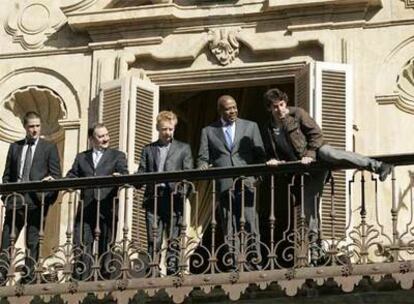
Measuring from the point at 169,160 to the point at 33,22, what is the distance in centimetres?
377

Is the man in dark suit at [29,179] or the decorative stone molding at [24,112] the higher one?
the decorative stone molding at [24,112]

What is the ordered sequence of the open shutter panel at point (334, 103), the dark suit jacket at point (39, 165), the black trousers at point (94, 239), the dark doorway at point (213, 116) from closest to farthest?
the black trousers at point (94, 239), the dark suit jacket at point (39, 165), the open shutter panel at point (334, 103), the dark doorway at point (213, 116)

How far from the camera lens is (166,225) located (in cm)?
1706

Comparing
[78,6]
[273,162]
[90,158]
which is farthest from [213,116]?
[273,162]

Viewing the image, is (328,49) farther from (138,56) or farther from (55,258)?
(55,258)

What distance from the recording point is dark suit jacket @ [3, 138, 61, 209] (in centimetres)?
1762

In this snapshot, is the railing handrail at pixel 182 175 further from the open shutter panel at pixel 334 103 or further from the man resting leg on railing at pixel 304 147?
the open shutter panel at pixel 334 103

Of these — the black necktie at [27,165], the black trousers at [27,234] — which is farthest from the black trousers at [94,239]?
the black necktie at [27,165]

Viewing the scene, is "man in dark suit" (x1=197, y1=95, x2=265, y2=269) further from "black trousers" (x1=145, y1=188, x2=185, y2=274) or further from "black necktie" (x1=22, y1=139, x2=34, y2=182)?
"black necktie" (x1=22, y1=139, x2=34, y2=182)

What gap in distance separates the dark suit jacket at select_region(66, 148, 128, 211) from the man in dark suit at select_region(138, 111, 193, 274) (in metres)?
0.24

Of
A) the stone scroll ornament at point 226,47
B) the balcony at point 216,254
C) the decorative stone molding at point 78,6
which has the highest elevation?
the decorative stone molding at point 78,6

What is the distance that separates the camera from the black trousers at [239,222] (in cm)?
1644

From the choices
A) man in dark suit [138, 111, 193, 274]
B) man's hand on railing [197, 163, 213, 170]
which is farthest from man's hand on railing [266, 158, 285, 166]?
man in dark suit [138, 111, 193, 274]

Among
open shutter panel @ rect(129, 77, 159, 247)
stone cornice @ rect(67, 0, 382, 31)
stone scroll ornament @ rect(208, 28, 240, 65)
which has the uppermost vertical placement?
stone cornice @ rect(67, 0, 382, 31)
